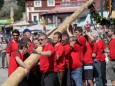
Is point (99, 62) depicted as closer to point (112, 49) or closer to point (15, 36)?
point (112, 49)

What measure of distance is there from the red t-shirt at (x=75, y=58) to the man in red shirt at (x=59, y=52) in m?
1.00

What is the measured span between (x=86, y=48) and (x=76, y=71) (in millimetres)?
796

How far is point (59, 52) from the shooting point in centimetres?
1116

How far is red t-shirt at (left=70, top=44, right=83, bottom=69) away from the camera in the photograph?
12.5 meters

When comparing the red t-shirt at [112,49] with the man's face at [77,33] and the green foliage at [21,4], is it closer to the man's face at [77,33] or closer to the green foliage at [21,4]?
the man's face at [77,33]

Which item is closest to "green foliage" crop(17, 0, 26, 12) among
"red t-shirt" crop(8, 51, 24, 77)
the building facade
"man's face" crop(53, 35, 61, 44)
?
the building facade

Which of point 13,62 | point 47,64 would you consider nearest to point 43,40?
point 47,64

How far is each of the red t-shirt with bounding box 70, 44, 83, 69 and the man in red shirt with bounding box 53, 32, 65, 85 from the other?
100 centimetres

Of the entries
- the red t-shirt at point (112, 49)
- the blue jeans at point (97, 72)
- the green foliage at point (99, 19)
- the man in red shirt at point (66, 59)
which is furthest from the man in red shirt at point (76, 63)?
the green foliage at point (99, 19)

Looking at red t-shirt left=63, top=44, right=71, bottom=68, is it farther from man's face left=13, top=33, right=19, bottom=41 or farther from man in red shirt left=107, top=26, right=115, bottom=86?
man in red shirt left=107, top=26, right=115, bottom=86

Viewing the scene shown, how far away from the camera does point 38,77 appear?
473 inches

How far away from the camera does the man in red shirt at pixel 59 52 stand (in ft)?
35.9

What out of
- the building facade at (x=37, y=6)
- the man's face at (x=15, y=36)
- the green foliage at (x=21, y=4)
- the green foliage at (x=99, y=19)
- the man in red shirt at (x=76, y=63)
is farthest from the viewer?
the green foliage at (x=21, y=4)

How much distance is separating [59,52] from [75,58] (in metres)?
1.44
